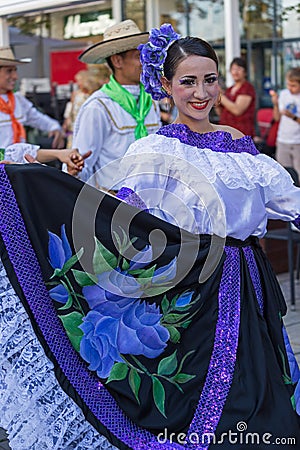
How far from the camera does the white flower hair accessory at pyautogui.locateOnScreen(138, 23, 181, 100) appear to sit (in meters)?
3.46

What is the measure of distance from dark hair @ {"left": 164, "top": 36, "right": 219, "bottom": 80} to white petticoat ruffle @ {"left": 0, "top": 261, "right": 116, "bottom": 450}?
106cm

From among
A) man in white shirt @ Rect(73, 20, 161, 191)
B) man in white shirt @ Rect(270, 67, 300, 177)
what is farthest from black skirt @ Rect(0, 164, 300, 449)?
man in white shirt @ Rect(270, 67, 300, 177)

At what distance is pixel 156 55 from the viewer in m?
3.48

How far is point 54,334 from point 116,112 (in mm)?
2327

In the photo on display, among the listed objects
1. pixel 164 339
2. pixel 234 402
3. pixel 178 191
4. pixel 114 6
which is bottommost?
pixel 234 402

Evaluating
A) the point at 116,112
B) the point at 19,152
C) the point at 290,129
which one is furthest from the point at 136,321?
the point at 290,129

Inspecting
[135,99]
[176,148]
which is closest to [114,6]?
[135,99]

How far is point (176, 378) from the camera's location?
123 inches

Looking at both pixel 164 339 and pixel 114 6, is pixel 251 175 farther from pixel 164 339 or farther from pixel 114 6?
pixel 114 6

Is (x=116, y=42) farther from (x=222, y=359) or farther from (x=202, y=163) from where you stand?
(x=222, y=359)

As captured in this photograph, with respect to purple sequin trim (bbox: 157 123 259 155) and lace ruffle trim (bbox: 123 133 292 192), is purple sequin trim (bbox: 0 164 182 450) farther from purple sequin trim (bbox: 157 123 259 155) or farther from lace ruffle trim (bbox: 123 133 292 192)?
purple sequin trim (bbox: 157 123 259 155)

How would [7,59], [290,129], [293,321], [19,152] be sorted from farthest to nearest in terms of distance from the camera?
[290,129] → [7,59] → [293,321] → [19,152]

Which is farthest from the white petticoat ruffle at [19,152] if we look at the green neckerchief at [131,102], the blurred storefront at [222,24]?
the blurred storefront at [222,24]

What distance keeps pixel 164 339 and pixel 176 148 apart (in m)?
0.69
